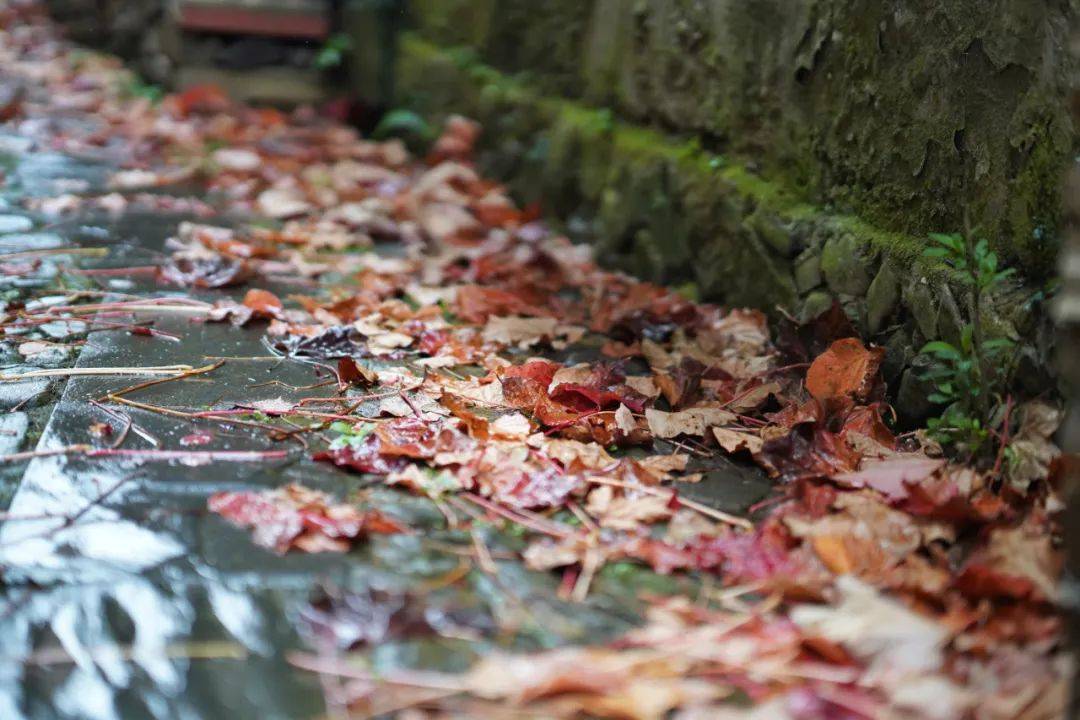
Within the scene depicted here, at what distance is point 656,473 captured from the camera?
1850 mm

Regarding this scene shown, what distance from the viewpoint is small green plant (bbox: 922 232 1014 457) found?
5.67 feet

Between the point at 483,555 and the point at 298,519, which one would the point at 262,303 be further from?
the point at 483,555

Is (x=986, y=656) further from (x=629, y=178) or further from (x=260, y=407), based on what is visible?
(x=629, y=178)

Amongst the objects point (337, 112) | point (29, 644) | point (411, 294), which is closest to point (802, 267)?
point (411, 294)

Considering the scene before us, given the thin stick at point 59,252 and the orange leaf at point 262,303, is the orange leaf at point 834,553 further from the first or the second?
the thin stick at point 59,252

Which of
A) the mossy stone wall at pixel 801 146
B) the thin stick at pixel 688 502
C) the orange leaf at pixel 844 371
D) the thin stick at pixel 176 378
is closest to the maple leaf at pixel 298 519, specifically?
the thin stick at pixel 688 502

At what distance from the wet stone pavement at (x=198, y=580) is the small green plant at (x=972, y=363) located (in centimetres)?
36

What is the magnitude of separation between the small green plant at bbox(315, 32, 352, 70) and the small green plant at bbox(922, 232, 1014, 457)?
13.1 ft

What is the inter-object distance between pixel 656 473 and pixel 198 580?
Answer: 83 centimetres

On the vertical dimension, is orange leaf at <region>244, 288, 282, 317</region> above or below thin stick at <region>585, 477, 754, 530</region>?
below

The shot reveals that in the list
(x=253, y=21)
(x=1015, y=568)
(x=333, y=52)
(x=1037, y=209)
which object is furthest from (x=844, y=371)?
(x=253, y=21)

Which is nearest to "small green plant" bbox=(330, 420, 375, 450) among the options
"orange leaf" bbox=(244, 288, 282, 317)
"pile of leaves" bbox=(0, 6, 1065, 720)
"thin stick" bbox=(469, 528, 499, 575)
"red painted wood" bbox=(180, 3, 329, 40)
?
"pile of leaves" bbox=(0, 6, 1065, 720)

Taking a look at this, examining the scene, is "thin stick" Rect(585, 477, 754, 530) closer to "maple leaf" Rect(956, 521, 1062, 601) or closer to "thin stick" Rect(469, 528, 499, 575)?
"thin stick" Rect(469, 528, 499, 575)

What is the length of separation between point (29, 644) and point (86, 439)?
59 centimetres
